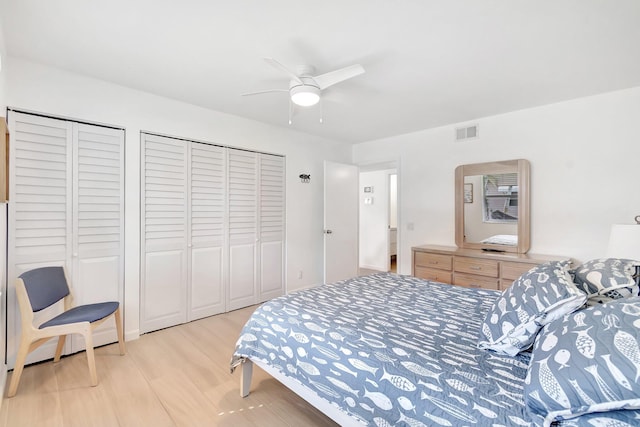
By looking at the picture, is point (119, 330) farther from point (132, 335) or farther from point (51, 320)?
point (51, 320)

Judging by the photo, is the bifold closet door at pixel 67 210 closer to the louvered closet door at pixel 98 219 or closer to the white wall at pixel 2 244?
the louvered closet door at pixel 98 219

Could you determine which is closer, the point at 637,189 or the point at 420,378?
the point at 420,378

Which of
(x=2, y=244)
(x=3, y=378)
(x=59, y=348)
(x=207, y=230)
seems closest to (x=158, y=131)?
(x=207, y=230)

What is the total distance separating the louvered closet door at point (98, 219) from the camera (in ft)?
8.43

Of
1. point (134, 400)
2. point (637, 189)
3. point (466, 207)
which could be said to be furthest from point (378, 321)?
point (637, 189)

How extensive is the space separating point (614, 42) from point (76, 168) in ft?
14.0

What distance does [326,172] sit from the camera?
439cm

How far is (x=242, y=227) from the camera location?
12.2 feet

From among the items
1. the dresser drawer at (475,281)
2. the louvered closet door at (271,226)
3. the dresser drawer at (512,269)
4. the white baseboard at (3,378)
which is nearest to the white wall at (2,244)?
the white baseboard at (3,378)

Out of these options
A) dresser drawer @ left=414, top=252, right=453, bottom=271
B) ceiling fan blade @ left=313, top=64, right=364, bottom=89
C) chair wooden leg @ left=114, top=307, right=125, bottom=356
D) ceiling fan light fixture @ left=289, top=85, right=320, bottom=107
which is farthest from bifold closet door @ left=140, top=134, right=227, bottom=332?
dresser drawer @ left=414, top=252, right=453, bottom=271

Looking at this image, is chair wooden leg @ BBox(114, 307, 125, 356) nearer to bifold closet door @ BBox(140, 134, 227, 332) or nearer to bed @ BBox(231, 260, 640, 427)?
bifold closet door @ BBox(140, 134, 227, 332)

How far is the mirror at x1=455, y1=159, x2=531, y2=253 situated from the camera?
3.32m

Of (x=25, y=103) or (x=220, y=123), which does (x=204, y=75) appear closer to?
(x=220, y=123)

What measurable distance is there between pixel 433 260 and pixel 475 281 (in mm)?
518
